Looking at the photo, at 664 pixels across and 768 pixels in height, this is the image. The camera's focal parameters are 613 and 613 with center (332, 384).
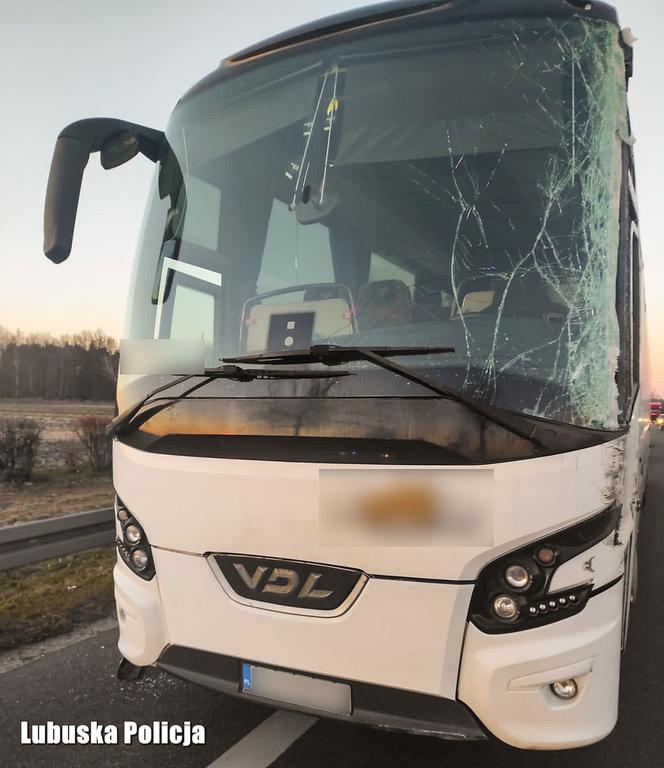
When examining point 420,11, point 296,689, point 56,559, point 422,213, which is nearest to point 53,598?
point 56,559

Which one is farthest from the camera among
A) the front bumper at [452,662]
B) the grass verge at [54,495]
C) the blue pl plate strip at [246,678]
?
the grass verge at [54,495]

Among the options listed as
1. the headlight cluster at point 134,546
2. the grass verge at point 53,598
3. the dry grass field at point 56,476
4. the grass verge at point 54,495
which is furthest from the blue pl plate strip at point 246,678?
the dry grass field at point 56,476

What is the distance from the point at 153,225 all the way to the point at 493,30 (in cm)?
173

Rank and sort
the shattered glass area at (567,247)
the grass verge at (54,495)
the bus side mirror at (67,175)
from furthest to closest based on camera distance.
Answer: the grass verge at (54,495)
the bus side mirror at (67,175)
the shattered glass area at (567,247)

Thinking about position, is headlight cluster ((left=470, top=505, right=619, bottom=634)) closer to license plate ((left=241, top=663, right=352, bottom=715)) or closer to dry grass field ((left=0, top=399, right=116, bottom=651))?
license plate ((left=241, top=663, right=352, bottom=715))

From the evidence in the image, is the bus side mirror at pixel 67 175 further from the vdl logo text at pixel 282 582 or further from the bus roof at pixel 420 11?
the vdl logo text at pixel 282 582

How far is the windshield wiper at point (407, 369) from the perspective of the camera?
195cm

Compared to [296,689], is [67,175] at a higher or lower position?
higher

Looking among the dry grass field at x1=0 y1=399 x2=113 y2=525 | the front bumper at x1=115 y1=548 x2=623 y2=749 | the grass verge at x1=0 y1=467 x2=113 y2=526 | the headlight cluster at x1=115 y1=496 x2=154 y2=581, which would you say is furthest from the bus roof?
the dry grass field at x1=0 y1=399 x2=113 y2=525

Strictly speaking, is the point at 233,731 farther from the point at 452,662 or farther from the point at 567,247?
the point at 567,247

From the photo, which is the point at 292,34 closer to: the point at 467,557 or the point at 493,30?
the point at 493,30

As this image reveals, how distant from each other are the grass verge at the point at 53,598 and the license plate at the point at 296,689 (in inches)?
85.7

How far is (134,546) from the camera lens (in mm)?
2527

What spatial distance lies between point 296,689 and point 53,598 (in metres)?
3.03
